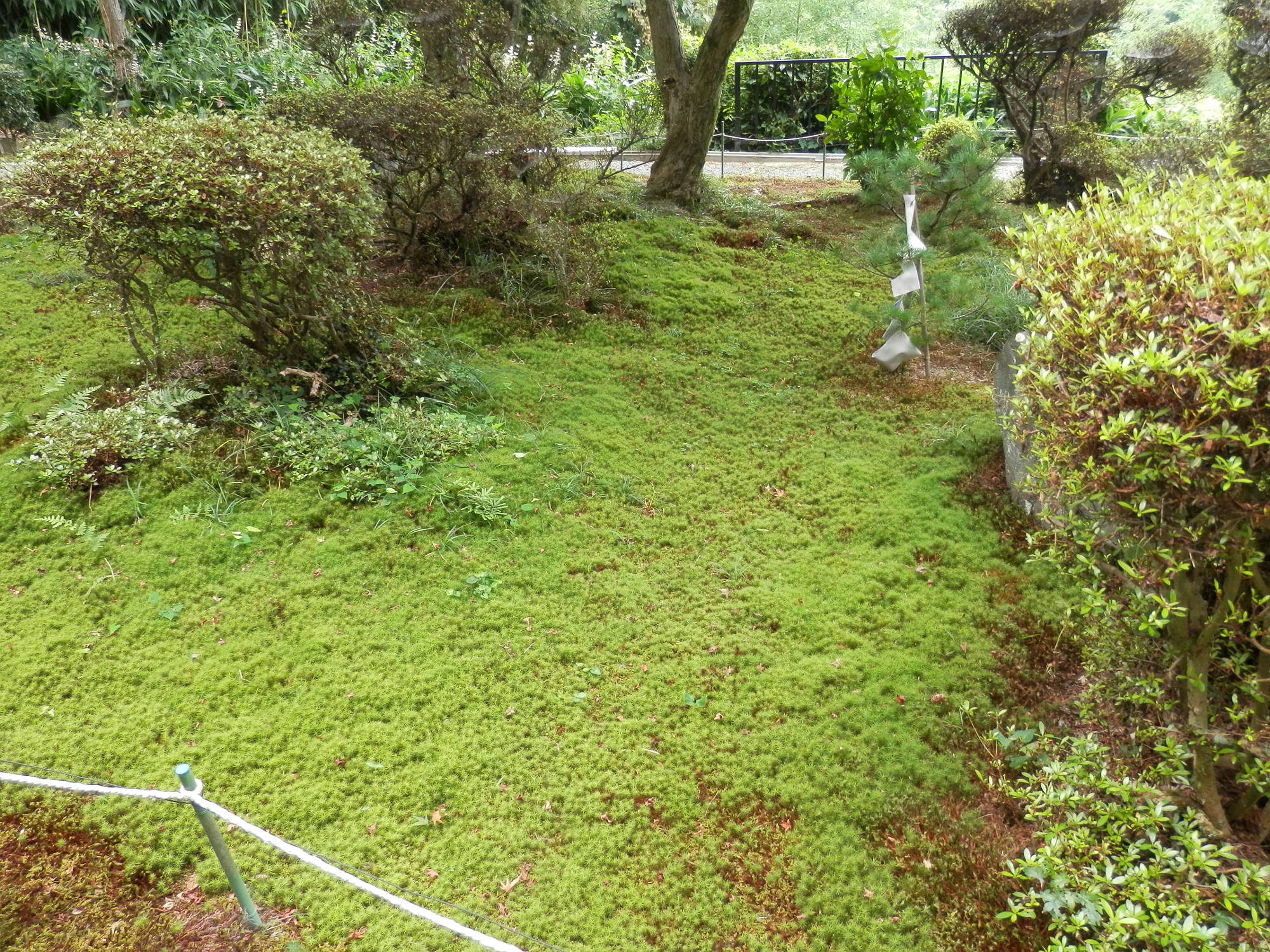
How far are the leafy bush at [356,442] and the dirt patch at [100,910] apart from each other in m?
1.92

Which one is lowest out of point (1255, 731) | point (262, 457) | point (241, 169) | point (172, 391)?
point (1255, 731)

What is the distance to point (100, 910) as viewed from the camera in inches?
90.0

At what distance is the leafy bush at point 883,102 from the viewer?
350 inches

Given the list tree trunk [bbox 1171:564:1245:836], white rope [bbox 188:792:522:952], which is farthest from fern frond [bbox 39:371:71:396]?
tree trunk [bbox 1171:564:1245:836]

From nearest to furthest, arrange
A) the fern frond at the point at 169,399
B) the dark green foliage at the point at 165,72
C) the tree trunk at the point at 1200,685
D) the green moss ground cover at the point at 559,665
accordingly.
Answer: the tree trunk at the point at 1200,685 < the green moss ground cover at the point at 559,665 < the fern frond at the point at 169,399 < the dark green foliage at the point at 165,72

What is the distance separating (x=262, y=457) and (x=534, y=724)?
7.46 feet

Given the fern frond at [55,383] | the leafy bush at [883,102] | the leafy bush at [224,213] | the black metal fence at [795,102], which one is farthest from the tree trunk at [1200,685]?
the black metal fence at [795,102]

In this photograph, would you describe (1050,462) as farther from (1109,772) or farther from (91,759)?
(91,759)

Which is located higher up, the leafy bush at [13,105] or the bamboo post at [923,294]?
the leafy bush at [13,105]

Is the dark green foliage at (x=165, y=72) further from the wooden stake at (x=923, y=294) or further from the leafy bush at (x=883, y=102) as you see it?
the wooden stake at (x=923, y=294)

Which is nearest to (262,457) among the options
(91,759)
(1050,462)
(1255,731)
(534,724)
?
(91,759)

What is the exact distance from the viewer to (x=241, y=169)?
401 cm

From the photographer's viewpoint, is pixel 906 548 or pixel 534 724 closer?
pixel 534 724

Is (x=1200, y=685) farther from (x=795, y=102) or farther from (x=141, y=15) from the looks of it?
(x=141, y=15)
